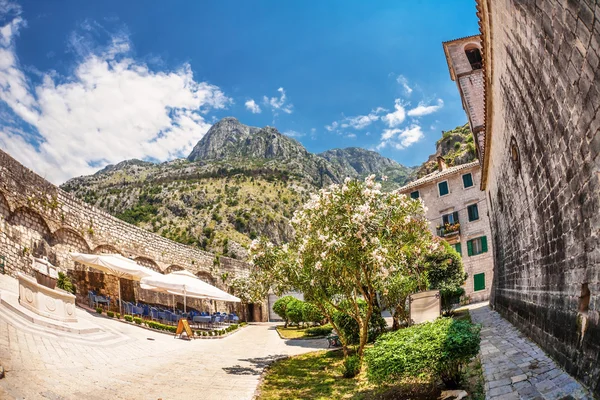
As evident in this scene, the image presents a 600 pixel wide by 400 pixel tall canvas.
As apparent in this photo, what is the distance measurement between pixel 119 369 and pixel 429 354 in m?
A: 7.11

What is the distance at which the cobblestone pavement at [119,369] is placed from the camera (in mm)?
6203

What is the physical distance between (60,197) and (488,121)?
18.3m

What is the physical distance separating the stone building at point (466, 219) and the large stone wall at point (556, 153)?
74.2 ft

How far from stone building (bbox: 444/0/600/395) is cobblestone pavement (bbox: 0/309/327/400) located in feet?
20.8

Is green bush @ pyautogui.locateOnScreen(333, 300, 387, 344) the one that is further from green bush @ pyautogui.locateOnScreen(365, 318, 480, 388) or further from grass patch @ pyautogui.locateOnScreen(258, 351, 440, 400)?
green bush @ pyautogui.locateOnScreen(365, 318, 480, 388)

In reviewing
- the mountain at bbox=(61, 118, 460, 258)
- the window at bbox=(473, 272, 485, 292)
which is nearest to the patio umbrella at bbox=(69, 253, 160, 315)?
the window at bbox=(473, 272, 485, 292)

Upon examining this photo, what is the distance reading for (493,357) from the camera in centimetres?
768

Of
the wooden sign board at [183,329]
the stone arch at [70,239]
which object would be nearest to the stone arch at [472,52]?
the wooden sign board at [183,329]

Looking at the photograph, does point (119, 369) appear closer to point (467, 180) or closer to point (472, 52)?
point (472, 52)

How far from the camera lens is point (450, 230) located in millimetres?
30938

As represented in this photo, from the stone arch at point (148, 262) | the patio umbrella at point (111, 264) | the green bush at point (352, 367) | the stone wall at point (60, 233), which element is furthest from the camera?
the stone arch at point (148, 262)

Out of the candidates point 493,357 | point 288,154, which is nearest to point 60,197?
point 493,357

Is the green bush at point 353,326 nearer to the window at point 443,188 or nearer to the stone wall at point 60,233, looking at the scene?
the stone wall at point 60,233

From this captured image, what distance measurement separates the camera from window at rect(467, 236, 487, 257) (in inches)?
1166
